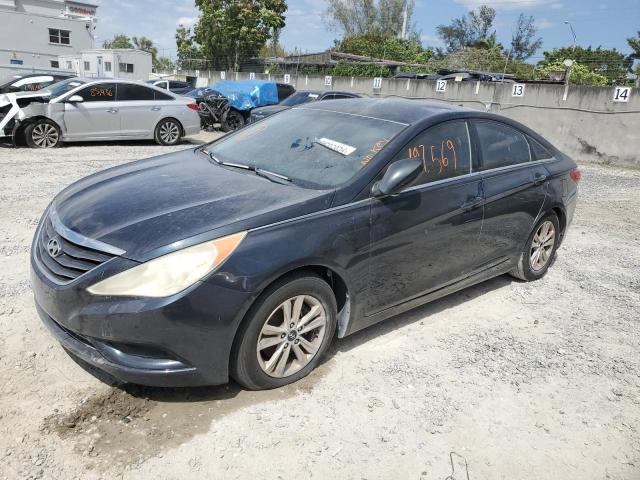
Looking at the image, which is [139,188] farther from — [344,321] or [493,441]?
[493,441]

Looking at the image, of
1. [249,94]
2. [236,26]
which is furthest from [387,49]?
[249,94]

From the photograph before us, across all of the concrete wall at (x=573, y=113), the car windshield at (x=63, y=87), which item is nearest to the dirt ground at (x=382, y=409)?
the car windshield at (x=63, y=87)

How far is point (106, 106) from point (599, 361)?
10.6 metres

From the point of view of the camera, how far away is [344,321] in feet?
11.1

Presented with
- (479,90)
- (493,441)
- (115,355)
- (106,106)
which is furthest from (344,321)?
(479,90)

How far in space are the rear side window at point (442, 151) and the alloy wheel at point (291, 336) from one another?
1154mm

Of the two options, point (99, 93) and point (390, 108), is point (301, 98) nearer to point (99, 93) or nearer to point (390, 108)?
point (99, 93)

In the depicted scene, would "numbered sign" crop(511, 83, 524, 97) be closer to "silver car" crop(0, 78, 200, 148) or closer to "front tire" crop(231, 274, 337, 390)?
"silver car" crop(0, 78, 200, 148)

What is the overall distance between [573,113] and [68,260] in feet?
50.8

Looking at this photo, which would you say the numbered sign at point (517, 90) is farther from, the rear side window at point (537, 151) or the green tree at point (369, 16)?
the green tree at point (369, 16)

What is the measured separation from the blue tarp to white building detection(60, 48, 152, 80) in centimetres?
1887

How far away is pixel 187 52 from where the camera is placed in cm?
4806

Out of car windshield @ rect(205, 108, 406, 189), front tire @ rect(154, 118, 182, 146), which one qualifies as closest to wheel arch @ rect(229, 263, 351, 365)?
car windshield @ rect(205, 108, 406, 189)

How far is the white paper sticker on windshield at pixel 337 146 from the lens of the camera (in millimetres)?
3611
